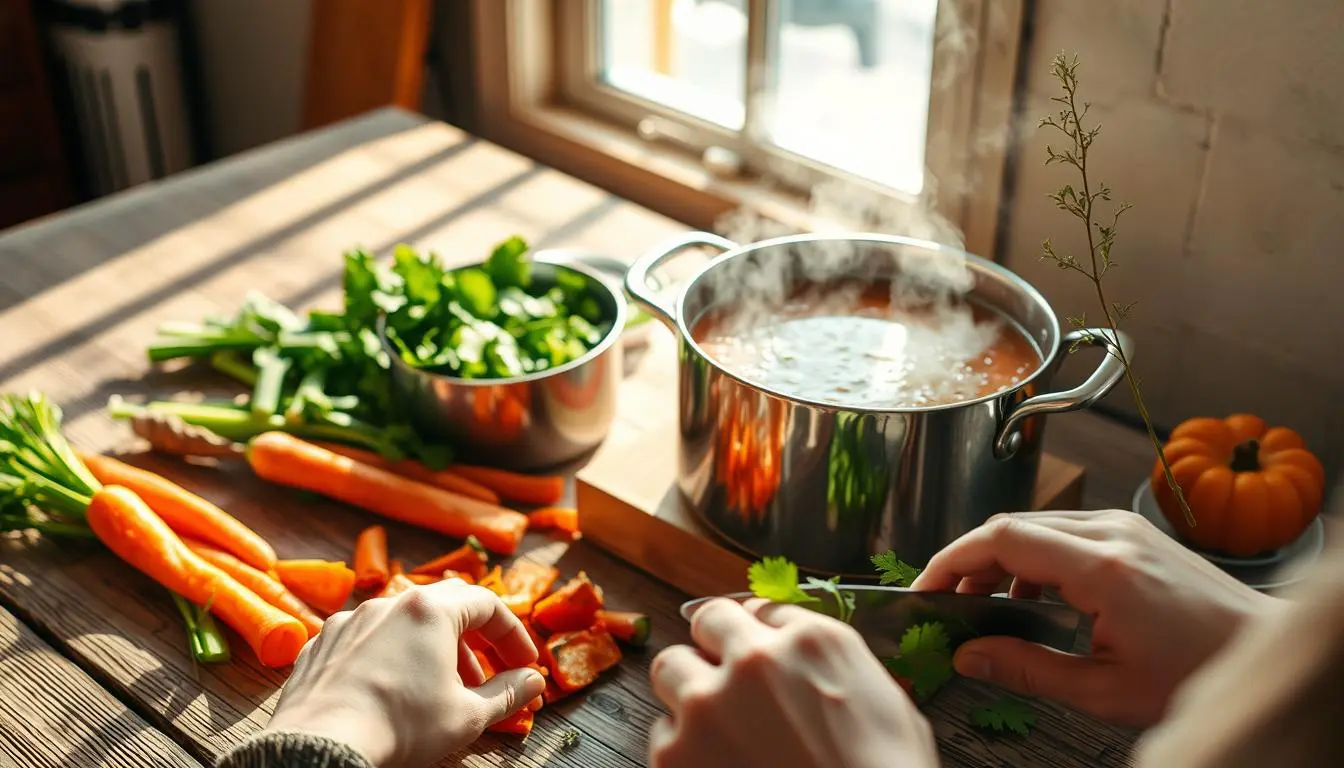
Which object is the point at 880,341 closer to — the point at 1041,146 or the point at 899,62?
the point at 1041,146

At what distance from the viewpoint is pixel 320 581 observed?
4.16 ft

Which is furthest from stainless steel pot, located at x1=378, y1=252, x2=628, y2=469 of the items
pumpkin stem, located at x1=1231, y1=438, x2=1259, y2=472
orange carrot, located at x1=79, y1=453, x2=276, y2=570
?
pumpkin stem, located at x1=1231, y1=438, x2=1259, y2=472

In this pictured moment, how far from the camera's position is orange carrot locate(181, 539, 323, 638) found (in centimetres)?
124

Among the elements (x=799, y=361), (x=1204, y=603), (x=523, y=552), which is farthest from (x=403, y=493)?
(x=1204, y=603)

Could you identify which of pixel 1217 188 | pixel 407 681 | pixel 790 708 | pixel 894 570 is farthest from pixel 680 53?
pixel 790 708

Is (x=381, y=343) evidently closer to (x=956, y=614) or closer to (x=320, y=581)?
(x=320, y=581)

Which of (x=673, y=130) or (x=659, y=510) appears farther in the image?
(x=673, y=130)

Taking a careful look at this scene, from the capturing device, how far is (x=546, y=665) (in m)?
1.16

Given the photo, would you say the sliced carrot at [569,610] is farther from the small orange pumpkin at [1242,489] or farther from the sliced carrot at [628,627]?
the small orange pumpkin at [1242,489]

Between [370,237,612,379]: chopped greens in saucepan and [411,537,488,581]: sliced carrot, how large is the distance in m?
0.20

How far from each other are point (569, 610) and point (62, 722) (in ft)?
1.54

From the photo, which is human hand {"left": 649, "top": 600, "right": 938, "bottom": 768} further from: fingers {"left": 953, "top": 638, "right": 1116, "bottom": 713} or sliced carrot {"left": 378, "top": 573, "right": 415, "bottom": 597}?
sliced carrot {"left": 378, "top": 573, "right": 415, "bottom": 597}

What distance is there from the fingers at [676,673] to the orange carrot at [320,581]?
505 mm

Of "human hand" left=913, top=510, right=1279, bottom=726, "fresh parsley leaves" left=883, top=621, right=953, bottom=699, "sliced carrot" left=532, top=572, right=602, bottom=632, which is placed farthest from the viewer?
"sliced carrot" left=532, top=572, right=602, bottom=632
